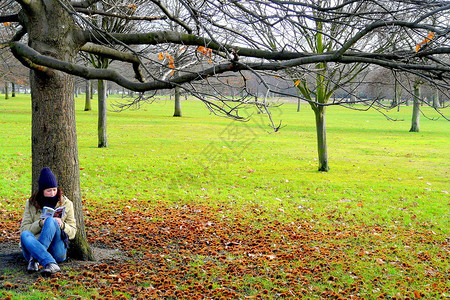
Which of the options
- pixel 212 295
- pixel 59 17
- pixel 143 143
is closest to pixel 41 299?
pixel 212 295

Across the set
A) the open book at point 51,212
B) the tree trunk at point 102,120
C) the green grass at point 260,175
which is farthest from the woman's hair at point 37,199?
the tree trunk at point 102,120

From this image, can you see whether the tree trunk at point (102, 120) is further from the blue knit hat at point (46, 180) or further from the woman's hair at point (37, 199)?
the blue knit hat at point (46, 180)

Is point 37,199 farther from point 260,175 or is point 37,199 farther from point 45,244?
point 260,175

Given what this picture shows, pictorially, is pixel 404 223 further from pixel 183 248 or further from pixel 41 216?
pixel 41 216

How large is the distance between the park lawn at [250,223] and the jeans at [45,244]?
250 millimetres

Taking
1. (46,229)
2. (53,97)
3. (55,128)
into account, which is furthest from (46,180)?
(53,97)

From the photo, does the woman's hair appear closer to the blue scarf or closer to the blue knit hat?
the blue scarf

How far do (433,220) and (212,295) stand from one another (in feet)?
17.8

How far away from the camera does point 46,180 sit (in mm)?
4559

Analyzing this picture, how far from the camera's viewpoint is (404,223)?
7.80 meters

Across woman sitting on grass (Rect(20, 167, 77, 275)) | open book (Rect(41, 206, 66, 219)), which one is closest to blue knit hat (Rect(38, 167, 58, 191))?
woman sitting on grass (Rect(20, 167, 77, 275))

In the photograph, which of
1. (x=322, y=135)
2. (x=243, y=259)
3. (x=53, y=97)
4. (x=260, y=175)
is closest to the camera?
(x=53, y=97)

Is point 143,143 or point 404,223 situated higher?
point 143,143

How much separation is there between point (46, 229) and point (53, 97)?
1.48 metres
